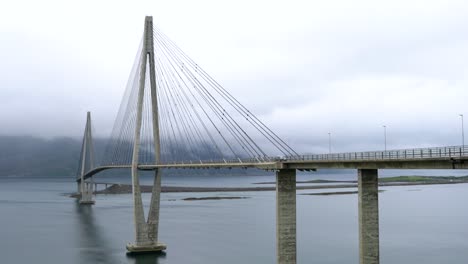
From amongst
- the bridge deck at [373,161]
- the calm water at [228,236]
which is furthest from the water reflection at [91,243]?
the bridge deck at [373,161]

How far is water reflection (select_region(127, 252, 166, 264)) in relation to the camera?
2114 inches

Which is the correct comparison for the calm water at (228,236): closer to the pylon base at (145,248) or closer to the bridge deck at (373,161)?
the pylon base at (145,248)

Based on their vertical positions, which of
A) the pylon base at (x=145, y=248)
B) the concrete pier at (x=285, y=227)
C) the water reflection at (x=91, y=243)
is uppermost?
the concrete pier at (x=285, y=227)

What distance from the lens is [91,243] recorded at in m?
67.9

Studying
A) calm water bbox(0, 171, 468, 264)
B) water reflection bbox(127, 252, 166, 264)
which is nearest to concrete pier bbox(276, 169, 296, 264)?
calm water bbox(0, 171, 468, 264)

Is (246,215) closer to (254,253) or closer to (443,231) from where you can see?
(443,231)

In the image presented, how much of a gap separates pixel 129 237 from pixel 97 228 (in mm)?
15455

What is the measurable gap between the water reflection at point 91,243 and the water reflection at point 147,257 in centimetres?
227

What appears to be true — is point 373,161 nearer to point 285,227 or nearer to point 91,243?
point 285,227

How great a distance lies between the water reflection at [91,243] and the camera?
55922mm

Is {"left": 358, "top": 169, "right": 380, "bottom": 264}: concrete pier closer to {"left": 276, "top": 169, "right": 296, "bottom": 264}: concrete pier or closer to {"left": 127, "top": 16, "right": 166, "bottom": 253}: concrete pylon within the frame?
{"left": 276, "top": 169, "right": 296, "bottom": 264}: concrete pier

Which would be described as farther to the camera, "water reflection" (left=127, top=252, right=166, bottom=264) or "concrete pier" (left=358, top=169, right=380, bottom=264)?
"water reflection" (left=127, top=252, right=166, bottom=264)

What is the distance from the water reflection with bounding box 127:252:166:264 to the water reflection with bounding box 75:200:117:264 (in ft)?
7.44

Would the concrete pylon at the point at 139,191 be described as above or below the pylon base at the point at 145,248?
above
